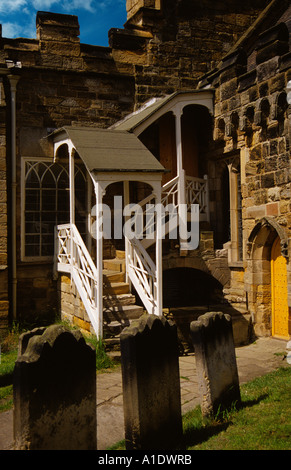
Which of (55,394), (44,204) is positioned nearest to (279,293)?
(44,204)

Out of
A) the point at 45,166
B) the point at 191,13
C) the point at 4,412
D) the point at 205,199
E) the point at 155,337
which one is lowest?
the point at 4,412

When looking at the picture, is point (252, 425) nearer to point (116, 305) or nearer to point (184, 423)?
point (184, 423)

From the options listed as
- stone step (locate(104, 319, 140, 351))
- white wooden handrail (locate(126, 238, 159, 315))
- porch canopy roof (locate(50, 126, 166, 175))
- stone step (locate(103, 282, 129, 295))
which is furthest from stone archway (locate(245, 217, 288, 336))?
stone step (locate(104, 319, 140, 351))

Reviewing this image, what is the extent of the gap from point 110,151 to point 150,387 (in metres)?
5.67

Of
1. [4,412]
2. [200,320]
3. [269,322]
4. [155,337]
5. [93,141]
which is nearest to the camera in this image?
[155,337]

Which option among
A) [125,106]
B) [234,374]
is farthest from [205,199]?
[234,374]

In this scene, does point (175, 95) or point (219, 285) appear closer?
point (175, 95)

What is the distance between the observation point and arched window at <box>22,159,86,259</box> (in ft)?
39.1

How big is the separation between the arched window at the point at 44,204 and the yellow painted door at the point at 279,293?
4660 mm

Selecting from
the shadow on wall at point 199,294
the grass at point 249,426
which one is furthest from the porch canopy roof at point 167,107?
the grass at point 249,426

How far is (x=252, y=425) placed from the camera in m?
5.37

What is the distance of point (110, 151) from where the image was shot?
31.4 feet

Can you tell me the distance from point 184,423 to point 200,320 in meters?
1.18

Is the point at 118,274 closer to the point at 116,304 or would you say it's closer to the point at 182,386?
the point at 116,304
